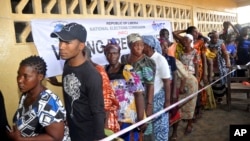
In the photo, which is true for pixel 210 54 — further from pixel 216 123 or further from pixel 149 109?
pixel 149 109

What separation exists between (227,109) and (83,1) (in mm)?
3688

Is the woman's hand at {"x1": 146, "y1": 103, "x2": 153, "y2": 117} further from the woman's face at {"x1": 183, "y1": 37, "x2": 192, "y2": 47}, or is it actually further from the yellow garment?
the yellow garment

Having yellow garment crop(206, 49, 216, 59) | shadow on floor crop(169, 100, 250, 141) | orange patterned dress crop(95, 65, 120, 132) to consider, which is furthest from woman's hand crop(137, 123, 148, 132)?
yellow garment crop(206, 49, 216, 59)

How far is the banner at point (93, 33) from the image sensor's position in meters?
3.18

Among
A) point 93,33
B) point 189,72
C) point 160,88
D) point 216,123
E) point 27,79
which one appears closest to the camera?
point 27,79

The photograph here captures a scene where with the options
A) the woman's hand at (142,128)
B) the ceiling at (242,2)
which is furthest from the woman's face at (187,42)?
the ceiling at (242,2)

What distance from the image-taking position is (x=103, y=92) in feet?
7.23

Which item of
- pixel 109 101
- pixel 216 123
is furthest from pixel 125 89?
pixel 216 123

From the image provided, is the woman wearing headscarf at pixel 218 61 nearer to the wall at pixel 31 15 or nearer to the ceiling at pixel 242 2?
the wall at pixel 31 15

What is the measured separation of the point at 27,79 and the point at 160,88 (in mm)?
1819

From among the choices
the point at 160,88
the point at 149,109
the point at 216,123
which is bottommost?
the point at 216,123

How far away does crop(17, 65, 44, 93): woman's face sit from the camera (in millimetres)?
1720

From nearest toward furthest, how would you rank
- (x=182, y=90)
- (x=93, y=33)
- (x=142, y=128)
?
(x=142, y=128) < (x=93, y=33) < (x=182, y=90)

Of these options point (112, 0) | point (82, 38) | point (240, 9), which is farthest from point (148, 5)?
point (240, 9)
